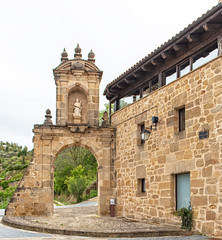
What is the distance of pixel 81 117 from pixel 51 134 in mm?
1847

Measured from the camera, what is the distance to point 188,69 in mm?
12406

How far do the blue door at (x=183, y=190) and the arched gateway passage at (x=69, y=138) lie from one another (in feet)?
17.7

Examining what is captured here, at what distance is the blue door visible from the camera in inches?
473

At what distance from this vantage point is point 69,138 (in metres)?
17.4

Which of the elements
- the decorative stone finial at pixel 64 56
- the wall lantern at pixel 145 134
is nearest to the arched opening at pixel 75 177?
the decorative stone finial at pixel 64 56

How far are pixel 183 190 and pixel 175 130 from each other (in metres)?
1.92

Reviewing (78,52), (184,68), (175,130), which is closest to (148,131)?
(175,130)

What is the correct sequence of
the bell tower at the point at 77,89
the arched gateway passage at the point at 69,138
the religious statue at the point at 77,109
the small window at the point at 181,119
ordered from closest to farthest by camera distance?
the small window at the point at 181,119, the arched gateway passage at the point at 69,138, the bell tower at the point at 77,89, the religious statue at the point at 77,109

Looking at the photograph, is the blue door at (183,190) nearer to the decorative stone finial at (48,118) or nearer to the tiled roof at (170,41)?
the tiled roof at (170,41)

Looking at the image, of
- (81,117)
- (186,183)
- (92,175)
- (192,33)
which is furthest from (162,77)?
(92,175)

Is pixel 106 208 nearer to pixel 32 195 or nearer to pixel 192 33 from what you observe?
pixel 32 195

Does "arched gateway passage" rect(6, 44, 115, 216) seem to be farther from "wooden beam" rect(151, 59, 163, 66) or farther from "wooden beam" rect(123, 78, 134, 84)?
"wooden beam" rect(151, 59, 163, 66)

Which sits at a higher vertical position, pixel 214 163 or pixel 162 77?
pixel 162 77

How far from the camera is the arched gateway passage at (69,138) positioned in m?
16.5
